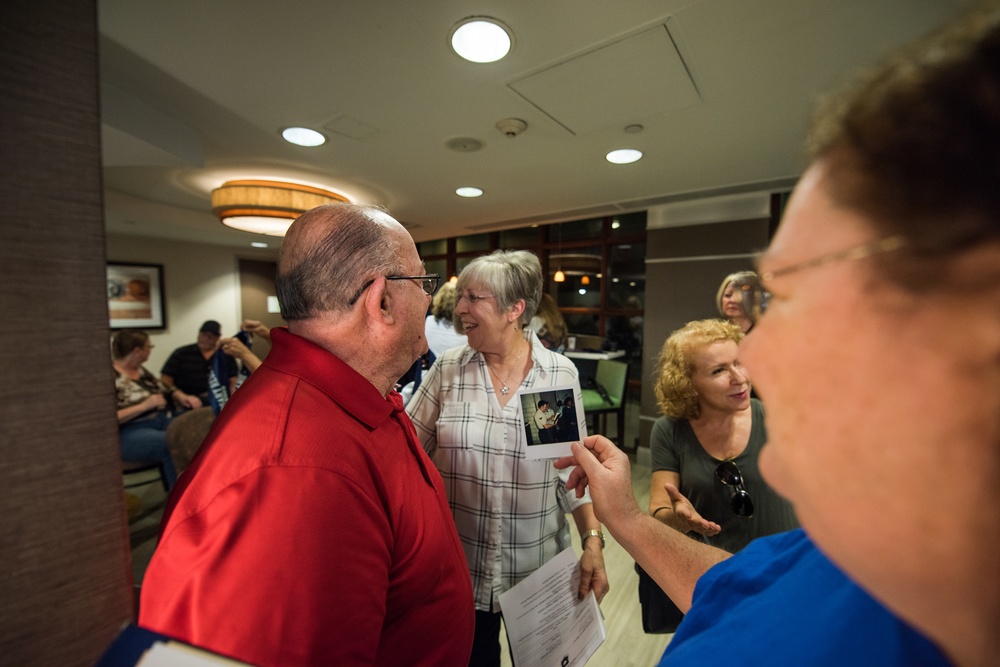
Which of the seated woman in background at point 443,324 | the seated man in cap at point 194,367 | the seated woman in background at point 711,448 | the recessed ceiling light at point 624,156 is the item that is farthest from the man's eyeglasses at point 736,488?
the seated man in cap at point 194,367

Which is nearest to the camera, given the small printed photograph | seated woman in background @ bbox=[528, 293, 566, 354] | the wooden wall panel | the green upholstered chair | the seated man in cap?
the wooden wall panel

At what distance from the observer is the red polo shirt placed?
19.1 inches

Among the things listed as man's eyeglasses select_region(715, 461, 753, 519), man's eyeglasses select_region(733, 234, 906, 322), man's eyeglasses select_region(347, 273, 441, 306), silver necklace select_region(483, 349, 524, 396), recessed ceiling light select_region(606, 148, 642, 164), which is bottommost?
man's eyeglasses select_region(715, 461, 753, 519)

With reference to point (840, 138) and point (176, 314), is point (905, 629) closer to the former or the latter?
point (840, 138)

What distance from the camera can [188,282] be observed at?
6652 mm

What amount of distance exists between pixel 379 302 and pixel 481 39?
4.63 feet

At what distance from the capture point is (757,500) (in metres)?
1.19

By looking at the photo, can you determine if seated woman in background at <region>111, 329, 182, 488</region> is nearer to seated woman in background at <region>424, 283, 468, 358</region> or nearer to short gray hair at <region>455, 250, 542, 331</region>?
seated woman in background at <region>424, 283, 468, 358</region>

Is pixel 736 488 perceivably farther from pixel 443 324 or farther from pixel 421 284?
pixel 443 324

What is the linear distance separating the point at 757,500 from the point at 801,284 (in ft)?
3.88

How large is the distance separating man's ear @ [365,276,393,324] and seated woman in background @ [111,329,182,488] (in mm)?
2555

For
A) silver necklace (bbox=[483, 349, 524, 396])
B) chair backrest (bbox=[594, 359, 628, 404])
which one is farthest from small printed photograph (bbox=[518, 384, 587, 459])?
chair backrest (bbox=[594, 359, 628, 404])

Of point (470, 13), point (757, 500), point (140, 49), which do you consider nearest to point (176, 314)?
point (140, 49)

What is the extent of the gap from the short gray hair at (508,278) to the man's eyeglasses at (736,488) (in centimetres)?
89
